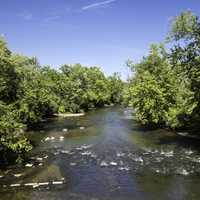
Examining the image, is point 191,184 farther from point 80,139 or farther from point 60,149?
point 80,139

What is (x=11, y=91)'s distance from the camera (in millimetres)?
46719

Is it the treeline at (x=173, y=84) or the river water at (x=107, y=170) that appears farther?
the treeline at (x=173, y=84)

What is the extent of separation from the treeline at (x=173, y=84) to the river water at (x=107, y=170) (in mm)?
4340

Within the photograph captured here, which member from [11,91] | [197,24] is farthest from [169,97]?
[11,91]

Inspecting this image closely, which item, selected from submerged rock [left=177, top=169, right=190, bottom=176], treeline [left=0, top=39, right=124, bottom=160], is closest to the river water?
submerged rock [left=177, top=169, right=190, bottom=176]

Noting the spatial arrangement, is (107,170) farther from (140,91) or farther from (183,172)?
(140,91)

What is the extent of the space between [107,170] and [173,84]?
28.3 metres

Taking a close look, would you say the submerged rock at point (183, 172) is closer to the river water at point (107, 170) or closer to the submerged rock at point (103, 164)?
the river water at point (107, 170)

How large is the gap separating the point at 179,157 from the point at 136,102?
22.6 metres

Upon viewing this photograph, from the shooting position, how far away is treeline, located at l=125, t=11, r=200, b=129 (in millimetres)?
37750

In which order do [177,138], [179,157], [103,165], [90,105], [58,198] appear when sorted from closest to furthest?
1. [58,198]
2. [103,165]
3. [179,157]
4. [177,138]
5. [90,105]

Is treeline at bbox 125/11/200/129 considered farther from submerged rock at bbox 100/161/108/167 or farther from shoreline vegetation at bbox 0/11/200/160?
submerged rock at bbox 100/161/108/167

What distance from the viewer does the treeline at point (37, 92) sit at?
31.3m

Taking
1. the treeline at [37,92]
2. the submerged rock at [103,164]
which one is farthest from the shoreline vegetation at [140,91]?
the submerged rock at [103,164]
